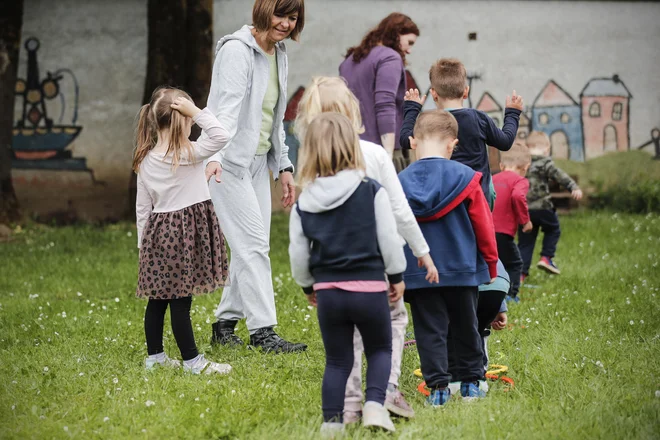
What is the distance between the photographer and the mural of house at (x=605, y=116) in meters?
14.7

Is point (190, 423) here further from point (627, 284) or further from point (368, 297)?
point (627, 284)

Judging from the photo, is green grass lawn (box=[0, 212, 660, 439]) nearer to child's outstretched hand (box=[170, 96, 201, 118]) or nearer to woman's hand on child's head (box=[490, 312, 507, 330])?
woman's hand on child's head (box=[490, 312, 507, 330])

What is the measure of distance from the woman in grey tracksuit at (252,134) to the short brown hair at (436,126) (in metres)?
1.39

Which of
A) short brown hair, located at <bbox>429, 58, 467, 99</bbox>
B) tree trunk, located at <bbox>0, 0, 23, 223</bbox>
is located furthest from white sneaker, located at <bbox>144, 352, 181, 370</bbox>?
tree trunk, located at <bbox>0, 0, 23, 223</bbox>

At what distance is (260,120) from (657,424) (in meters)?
2.99

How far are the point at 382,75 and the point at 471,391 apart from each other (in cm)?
305

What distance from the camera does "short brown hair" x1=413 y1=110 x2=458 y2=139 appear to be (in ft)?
14.0

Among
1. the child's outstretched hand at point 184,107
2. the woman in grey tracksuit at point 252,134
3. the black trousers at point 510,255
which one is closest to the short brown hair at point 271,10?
the woman in grey tracksuit at point 252,134

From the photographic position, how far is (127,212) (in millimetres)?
13648

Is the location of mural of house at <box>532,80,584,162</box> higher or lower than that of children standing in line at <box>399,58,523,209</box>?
higher

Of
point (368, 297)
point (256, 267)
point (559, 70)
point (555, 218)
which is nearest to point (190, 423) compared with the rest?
point (368, 297)

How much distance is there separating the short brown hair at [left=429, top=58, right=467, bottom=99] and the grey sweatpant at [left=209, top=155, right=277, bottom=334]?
138 centimetres

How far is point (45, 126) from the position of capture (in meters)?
14.1

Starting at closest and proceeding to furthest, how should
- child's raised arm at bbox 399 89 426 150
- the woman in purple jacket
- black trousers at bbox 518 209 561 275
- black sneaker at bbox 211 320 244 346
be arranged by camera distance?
1. child's raised arm at bbox 399 89 426 150
2. black sneaker at bbox 211 320 244 346
3. the woman in purple jacket
4. black trousers at bbox 518 209 561 275
